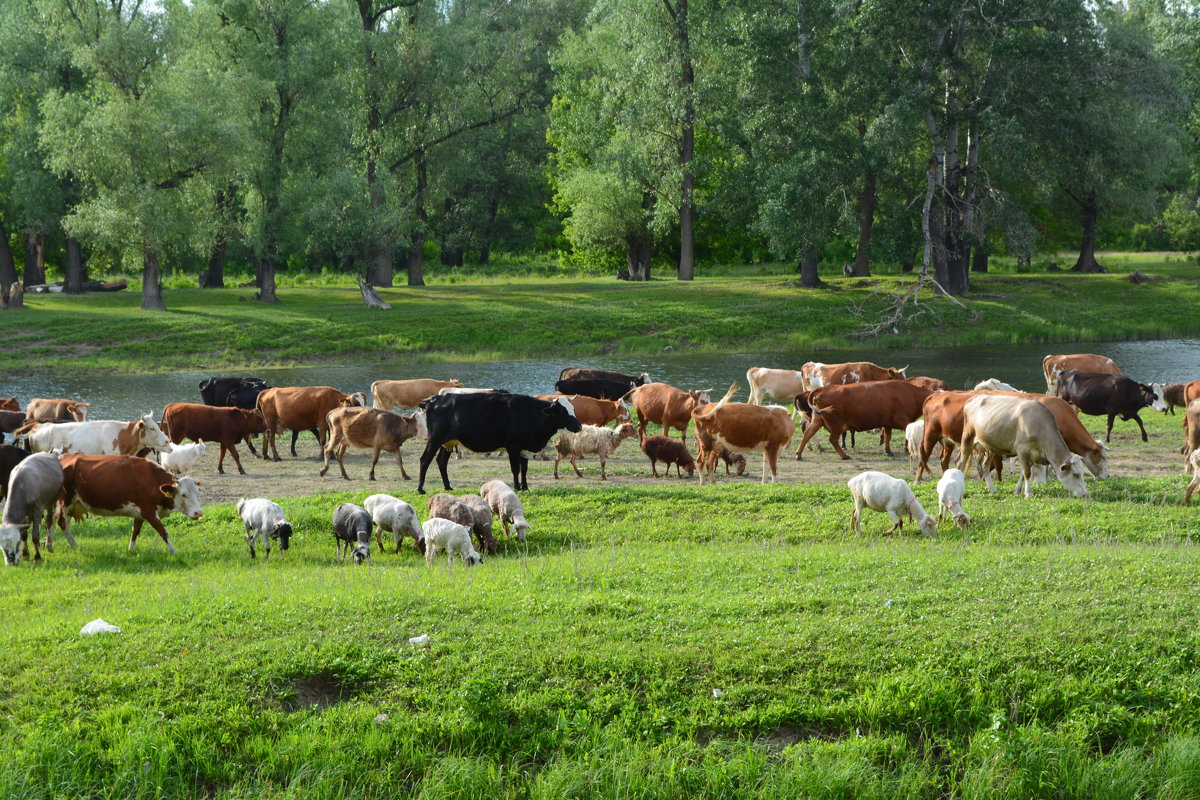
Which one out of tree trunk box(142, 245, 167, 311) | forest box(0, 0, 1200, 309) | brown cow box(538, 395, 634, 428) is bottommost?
brown cow box(538, 395, 634, 428)

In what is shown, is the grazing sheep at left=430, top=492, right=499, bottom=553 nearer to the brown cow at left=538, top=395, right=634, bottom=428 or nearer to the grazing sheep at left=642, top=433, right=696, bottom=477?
the grazing sheep at left=642, top=433, right=696, bottom=477

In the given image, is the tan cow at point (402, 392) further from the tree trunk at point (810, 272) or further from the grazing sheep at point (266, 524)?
the tree trunk at point (810, 272)

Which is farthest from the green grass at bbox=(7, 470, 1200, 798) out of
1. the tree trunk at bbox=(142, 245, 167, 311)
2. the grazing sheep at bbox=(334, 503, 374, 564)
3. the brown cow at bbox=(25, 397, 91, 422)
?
the tree trunk at bbox=(142, 245, 167, 311)

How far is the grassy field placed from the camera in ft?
134

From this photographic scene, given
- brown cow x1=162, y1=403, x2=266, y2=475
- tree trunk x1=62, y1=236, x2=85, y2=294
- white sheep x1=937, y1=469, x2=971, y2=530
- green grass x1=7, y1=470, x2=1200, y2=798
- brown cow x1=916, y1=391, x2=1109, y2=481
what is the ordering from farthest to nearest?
tree trunk x1=62, y1=236, x2=85, y2=294
brown cow x1=162, y1=403, x2=266, y2=475
brown cow x1=916, y1=391, x2=1109, y2=481
white sheep x1=937, y1=469, x2=971, y2=530
green grass x1=7, y1=470, x2=1200, y2=798

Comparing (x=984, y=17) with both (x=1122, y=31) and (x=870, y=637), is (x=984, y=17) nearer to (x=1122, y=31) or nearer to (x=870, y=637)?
(x=1122, y=31)

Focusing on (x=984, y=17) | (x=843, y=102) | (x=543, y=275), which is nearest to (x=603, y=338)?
(x=843, y=102)

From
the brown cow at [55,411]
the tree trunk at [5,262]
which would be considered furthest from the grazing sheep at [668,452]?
the tree trunk at [5,262]

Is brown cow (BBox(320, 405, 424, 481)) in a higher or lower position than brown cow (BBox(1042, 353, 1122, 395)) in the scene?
lower

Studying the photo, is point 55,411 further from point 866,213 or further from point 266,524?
point 866,213

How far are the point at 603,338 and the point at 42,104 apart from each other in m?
24.7

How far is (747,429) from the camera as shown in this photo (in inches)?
716

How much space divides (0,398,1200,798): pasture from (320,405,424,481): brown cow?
7.38 m

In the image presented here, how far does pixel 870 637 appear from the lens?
941cm
